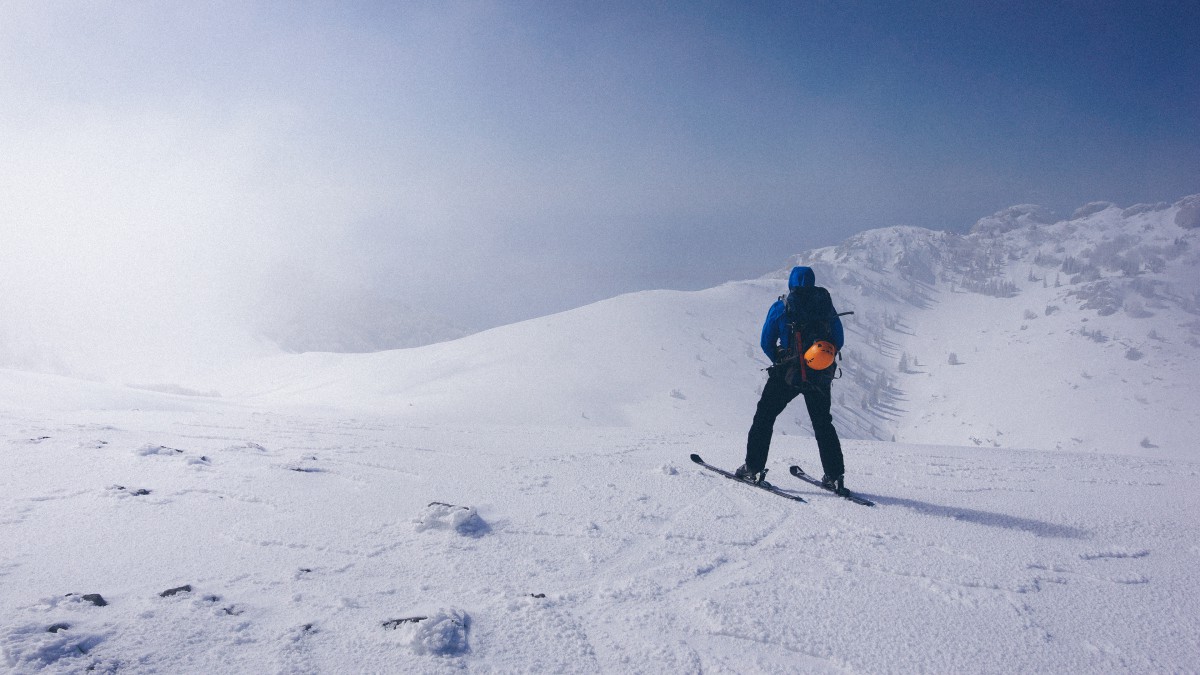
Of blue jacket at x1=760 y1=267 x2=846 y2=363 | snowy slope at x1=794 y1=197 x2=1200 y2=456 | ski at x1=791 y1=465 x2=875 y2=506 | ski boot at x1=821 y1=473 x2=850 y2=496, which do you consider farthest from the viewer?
snowy slope at x1=794 y1=197 x2=1200 y2=456

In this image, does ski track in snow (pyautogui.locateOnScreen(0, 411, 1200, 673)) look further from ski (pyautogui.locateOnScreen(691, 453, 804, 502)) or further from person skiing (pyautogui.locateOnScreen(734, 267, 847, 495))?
person skiing (pyautogui.locateOnScreen(734, 267, 847, 495))

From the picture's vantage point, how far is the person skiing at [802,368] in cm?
684

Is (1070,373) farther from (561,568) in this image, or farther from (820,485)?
(561,568)

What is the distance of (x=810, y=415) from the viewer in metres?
6.84

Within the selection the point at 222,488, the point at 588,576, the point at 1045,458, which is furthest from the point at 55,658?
the point at 1045,458

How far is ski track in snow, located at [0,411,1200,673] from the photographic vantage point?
3029 mm

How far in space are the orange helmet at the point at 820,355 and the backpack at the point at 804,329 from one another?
18 centimetres

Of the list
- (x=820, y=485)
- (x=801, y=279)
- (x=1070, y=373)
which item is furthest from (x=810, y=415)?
(x=1070, y=373)

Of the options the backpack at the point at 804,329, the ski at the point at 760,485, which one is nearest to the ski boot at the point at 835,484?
the ski at the point at 760,485

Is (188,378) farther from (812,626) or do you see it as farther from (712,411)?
(812,626)

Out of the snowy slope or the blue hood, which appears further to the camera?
the snowy slope

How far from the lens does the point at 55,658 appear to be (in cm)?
264

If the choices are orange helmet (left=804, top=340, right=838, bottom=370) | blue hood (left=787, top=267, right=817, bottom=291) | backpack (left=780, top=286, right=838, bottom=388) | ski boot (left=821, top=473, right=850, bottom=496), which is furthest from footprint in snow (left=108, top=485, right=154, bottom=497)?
ski boot (left=821, top=473, right=850, bottom=496)

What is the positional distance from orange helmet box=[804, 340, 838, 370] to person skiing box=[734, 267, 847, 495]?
0.6 inches
